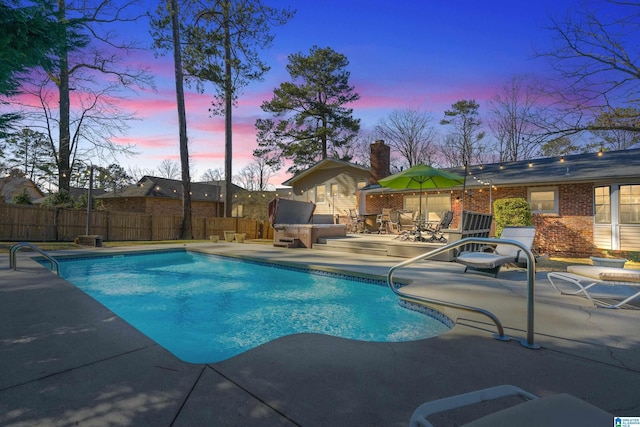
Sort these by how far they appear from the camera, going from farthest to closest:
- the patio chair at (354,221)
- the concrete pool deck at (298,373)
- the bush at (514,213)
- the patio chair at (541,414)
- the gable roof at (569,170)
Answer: the patio chair at (354,221), the gable roof at (569,170), the bush at (514,213), the concrete pool deck at (298,373), the patio chair at (541,414)

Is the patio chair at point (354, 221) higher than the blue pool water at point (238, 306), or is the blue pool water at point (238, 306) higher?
the patio chair at point (354, 221)

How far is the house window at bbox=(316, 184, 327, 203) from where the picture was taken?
65.8 ft

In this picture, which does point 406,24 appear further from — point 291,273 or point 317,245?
point 291,273

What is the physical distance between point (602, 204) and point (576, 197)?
2.59ft

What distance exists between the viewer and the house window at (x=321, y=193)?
20062mm

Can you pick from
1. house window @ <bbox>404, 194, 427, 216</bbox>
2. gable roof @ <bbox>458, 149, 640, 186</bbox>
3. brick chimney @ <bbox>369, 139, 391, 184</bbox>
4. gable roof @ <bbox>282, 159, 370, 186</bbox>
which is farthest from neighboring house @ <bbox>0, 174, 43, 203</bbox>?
gable roof @ <bbox>458, 149, 640, 186</bbox>

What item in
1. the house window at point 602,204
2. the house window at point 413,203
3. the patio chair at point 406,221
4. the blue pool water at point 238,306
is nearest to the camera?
the blue pool water at point 238,306

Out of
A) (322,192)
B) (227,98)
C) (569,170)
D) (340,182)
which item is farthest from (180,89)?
(569,170)

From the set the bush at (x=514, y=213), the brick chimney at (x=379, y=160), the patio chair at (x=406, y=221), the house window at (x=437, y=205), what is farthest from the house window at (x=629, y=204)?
the brick chimney at (x=379, y=160)

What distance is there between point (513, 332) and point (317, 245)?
910 cm

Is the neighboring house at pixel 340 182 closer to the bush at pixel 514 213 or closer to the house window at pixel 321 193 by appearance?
the house window at pixel 321 193

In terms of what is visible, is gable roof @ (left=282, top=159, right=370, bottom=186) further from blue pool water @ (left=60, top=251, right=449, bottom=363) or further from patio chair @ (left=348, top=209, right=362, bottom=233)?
blue pool water @ (left=60, top=251, right=449, bottom=363)

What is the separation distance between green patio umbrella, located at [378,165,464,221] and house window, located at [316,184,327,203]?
28.8 ft

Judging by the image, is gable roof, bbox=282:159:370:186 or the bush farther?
gable roof, bbox=282:159:370:186
